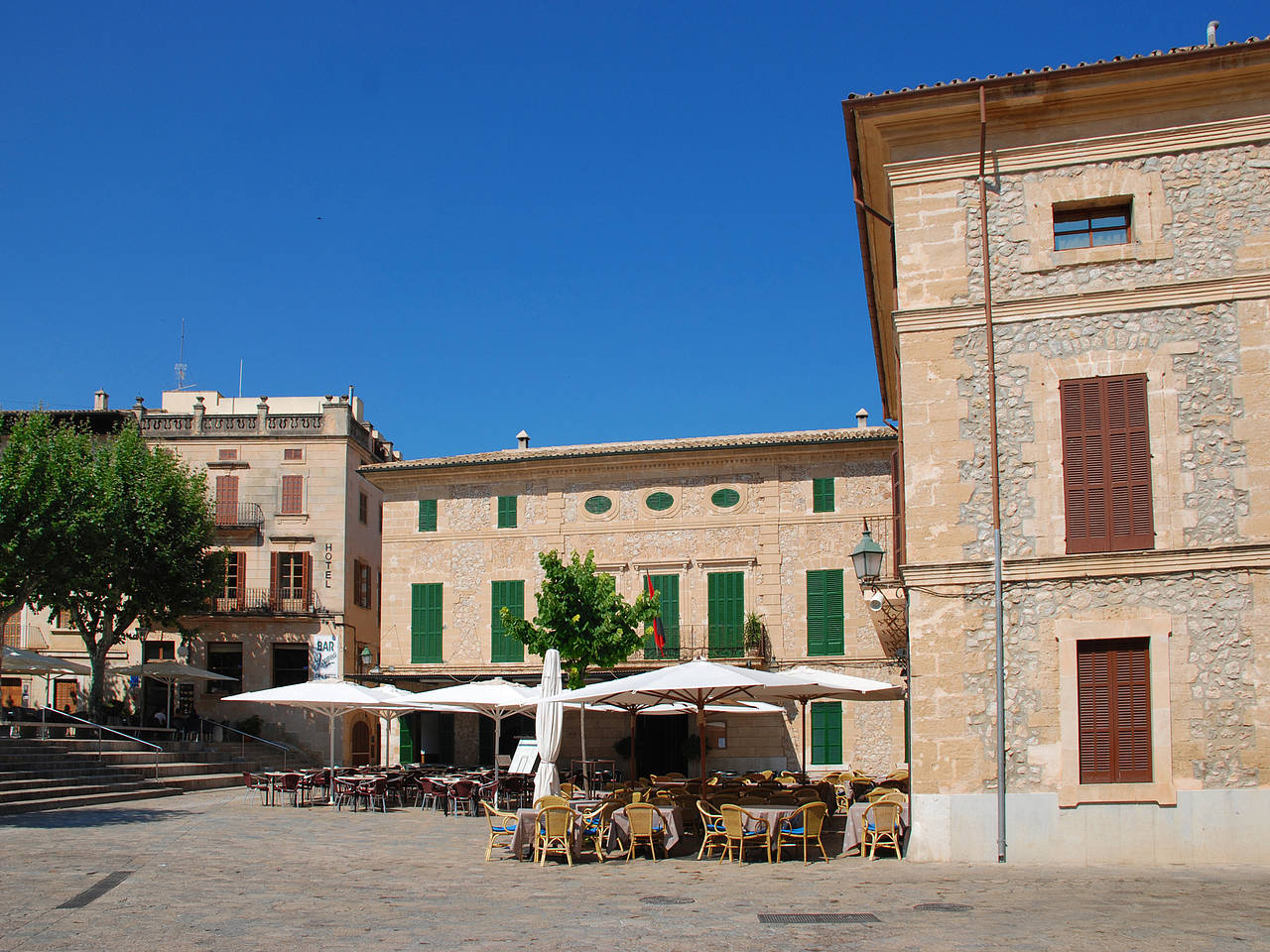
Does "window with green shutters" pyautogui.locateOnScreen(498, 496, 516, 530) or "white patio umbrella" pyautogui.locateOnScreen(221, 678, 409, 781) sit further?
"window with green shutters" pyautogui.locateOnScreen(498, 496, 516, 530)

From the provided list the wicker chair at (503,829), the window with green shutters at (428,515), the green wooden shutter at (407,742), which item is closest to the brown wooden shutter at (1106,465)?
the wicker chair at (503,829)

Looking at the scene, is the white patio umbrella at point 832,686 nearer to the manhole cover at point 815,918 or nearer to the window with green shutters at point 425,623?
the manhole cover at point 815,918

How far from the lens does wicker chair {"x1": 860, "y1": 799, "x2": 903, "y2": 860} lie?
12.3 metres

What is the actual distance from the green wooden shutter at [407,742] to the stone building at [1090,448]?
1957cm

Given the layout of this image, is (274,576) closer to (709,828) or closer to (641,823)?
(641,823)

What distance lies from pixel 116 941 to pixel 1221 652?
32.8ft

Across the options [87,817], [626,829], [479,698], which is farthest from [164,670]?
[626,829]

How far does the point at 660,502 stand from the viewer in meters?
29.0

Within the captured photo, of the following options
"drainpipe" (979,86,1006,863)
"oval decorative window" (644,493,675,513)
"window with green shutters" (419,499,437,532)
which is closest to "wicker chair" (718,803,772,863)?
"drainpipe" (979,86,1006,863)

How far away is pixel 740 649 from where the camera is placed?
27609 millimetres

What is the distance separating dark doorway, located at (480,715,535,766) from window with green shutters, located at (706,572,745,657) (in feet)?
17.7

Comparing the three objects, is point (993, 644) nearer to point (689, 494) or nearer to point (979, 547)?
point (979, 547)

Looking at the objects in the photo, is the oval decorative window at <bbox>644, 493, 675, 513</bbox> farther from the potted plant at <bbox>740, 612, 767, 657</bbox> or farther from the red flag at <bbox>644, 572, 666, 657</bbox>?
the potted plant at <bbox>740, 612, 767, 657</bbox>

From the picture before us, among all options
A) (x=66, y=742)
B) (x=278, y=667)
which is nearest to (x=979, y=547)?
(x=66, y=742)
